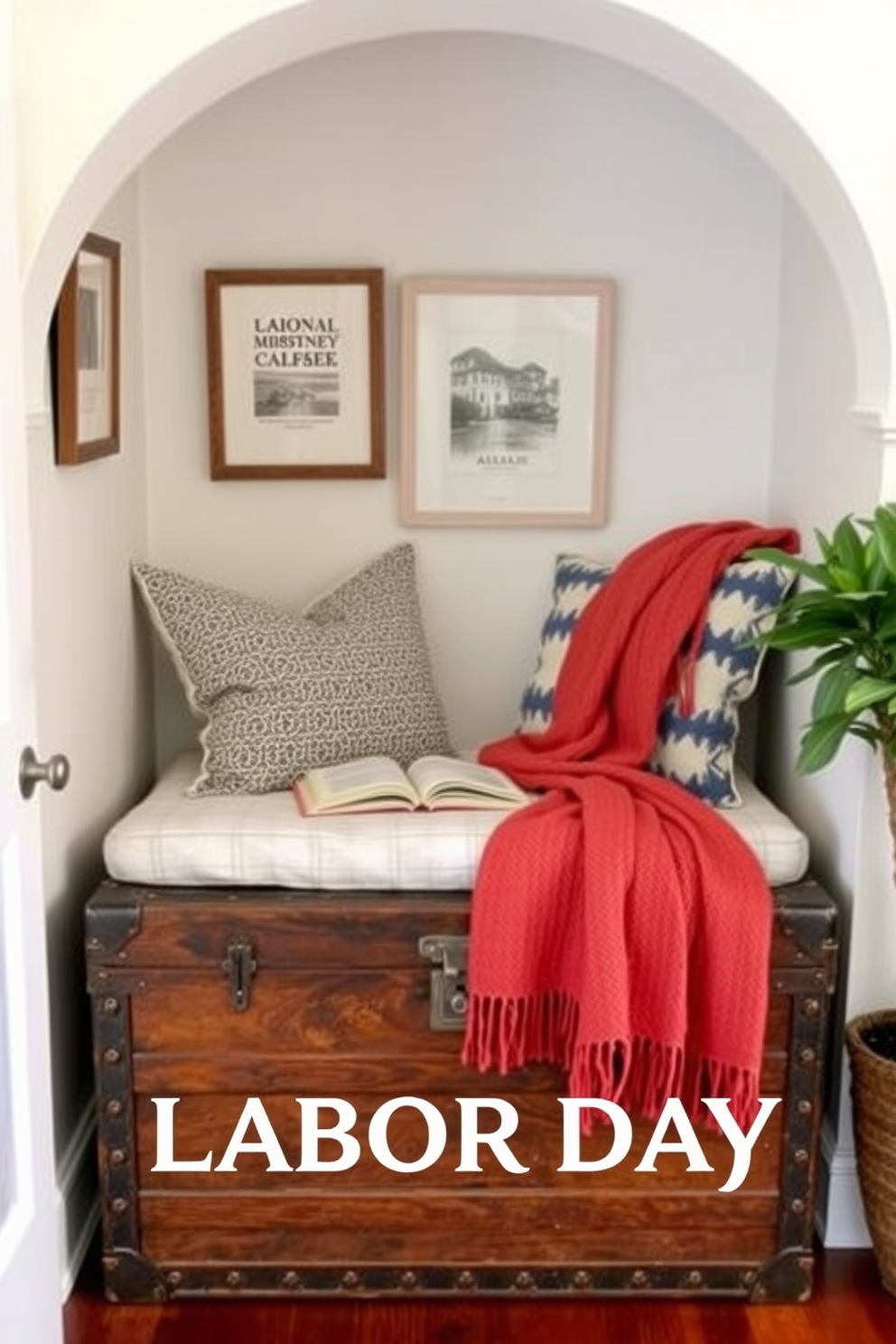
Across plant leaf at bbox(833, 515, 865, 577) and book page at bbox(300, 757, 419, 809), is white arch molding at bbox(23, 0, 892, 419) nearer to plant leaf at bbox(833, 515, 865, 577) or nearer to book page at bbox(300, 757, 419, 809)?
plant leaf at bbox(833, 515, 865, 577)

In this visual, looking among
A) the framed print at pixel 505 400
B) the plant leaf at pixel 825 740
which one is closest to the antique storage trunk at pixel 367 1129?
the plant leaf at pixel 825 740

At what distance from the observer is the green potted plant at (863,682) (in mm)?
2166

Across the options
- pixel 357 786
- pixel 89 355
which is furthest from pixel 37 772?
pixel 89 355

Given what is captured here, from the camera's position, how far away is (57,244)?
2.12 metres

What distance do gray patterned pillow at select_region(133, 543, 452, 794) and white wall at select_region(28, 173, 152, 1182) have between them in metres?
0.14

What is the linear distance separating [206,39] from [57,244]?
1.16ft

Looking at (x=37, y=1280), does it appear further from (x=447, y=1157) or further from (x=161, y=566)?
(x=161, y=566)

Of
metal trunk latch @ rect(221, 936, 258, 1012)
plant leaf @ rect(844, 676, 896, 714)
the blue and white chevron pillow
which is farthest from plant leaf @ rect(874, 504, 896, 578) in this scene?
metal trunk latch @ rect(221, 936, 258, 1012)

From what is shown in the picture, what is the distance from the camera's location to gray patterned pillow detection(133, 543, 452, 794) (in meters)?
2.69

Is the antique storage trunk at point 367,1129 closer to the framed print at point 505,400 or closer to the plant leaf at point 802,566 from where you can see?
the plant leaf at point 802,566

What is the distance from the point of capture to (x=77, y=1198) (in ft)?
8.29

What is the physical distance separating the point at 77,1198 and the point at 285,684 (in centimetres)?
94

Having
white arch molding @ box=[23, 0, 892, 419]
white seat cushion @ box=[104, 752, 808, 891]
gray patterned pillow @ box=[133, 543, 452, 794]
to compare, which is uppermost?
white arch molding @ box=[23, 0, 892, 419]

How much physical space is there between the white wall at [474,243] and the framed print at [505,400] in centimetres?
4
